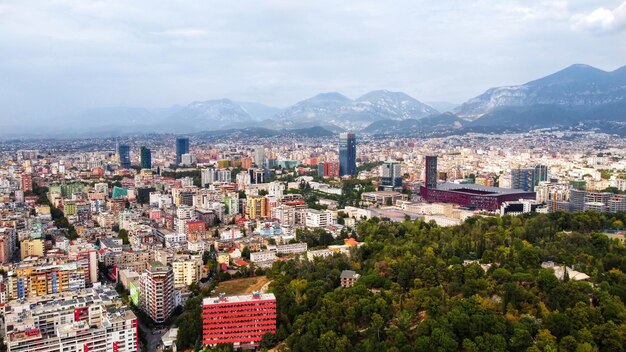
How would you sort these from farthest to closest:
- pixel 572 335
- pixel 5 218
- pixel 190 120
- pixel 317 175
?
pixel 190 120, pixel 317 175, pixel 5 218, pixel 572 335

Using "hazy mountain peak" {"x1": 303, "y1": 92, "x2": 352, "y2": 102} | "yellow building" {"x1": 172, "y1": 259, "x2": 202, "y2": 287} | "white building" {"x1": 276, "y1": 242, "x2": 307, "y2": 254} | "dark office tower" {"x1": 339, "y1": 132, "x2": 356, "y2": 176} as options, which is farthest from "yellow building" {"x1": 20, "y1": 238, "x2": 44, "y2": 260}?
"hazy mountain peak" {"x1": 303, "y1": 92, "x2": 352, "y2": 102}

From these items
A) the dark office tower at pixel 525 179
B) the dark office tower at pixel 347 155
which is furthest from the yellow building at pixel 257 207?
the dark office tower at pixel 347 155

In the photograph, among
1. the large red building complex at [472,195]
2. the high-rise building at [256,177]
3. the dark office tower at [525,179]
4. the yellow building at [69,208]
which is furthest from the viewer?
the high-rise building at [256,177]

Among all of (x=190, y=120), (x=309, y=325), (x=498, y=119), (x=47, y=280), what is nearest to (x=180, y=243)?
(x=47, y=280)

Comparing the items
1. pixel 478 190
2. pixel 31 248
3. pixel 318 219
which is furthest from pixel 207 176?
pixel 31 248

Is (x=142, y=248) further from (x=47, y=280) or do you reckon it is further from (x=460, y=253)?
(x=460, y=253)

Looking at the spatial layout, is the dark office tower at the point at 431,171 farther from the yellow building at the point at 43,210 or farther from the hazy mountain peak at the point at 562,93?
the hazy mountain peak at the point at 562,93
